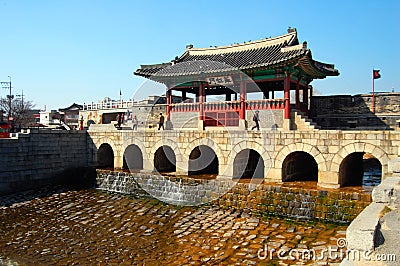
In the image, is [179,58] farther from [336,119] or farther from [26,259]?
[26,259]

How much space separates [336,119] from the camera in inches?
760

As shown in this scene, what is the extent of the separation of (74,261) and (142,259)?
6.68 ft

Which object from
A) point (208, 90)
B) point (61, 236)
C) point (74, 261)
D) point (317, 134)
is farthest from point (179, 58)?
point (74, 261)

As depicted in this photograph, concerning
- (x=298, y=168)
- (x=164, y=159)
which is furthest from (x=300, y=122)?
(x=164, y=159)

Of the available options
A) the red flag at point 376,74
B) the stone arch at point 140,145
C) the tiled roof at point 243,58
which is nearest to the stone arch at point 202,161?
the stone arch at point 140,145

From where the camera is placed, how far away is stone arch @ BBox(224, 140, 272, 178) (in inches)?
589

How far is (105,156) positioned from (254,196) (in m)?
12.1

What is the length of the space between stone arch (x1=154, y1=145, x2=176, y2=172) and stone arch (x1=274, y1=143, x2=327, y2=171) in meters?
6.51

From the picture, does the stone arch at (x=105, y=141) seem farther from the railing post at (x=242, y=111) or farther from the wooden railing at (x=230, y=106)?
the railing post at (x=242, y=111)

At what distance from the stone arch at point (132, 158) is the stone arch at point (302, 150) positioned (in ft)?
28.0

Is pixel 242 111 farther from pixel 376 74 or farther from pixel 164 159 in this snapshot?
pixel 376 74

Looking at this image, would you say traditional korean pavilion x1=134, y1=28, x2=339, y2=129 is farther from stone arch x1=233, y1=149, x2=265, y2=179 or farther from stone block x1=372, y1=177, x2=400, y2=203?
stone block x1=372, y1=177, x2=400, y2=203

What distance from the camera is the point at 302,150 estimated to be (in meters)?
14.1

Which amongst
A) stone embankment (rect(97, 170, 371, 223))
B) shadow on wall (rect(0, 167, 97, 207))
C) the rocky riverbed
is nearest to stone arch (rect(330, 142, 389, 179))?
stone embankment (rect(97, 170, 371, 223))
